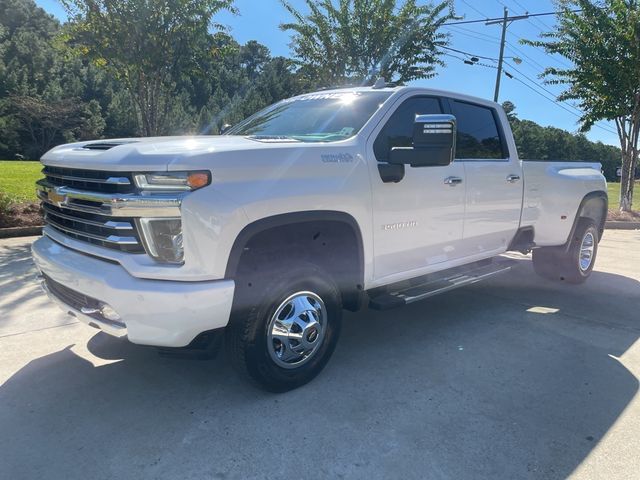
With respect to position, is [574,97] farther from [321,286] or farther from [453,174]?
[321,286]

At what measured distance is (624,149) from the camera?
14633mm

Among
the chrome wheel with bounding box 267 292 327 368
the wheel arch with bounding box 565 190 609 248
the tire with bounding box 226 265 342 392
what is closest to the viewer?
the tire with bounding box 226 265 342 392

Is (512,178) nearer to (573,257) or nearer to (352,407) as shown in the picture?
(573,257)

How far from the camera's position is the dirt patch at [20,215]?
8438 millimetres

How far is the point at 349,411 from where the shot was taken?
3035mm

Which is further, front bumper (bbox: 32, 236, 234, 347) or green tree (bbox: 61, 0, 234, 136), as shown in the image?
green tree (bbox: 61, 0, 234, 136)

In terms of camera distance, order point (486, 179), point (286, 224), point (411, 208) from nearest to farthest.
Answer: point (286, 224) → point (411, 208) → point (486, 179)

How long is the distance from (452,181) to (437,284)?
0.87 meters

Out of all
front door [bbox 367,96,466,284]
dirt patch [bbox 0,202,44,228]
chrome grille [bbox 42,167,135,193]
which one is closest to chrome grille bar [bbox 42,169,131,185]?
chrome grille [bbox 42,167,135,193]

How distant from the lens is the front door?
11.8 ft

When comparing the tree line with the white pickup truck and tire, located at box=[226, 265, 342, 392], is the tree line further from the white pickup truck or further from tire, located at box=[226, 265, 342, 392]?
tire, located at box=[226, 265, 342, 392]

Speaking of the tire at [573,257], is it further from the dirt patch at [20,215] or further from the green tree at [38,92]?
the green tree at [38,92]

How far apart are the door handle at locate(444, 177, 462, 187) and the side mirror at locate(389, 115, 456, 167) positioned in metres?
0.64

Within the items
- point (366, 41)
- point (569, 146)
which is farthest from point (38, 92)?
point (569, 146)
